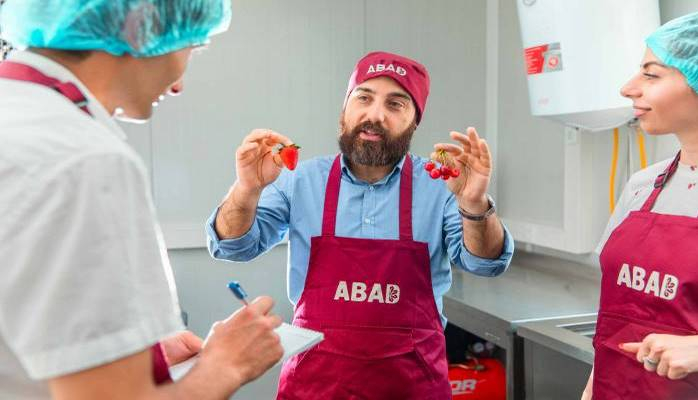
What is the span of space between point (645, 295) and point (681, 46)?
59 centimetres

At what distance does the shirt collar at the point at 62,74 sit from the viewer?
2.60 ft

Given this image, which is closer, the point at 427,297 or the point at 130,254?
the point at 130,254

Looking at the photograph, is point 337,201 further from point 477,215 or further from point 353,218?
point 477,215

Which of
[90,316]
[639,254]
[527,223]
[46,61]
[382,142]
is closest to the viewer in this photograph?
[90,316]

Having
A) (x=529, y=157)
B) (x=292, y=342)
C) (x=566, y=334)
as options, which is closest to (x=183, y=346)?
(x=292, y=342)

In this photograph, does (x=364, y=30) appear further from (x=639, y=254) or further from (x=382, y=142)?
(x=639, y=254)

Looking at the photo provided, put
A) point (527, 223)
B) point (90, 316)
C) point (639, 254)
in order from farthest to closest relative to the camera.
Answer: point (527, 223)
point (639, 254)
point (90, 316)

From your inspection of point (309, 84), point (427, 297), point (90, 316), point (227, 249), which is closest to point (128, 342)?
point (90, 316)

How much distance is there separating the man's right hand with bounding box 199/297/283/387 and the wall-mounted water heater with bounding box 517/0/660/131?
1.73m

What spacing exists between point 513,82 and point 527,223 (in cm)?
72

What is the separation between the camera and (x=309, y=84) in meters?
3.34

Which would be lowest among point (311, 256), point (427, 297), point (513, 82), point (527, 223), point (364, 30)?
point (527, 223)

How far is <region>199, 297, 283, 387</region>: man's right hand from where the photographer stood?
2.81 feet

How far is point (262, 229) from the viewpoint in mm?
1878
